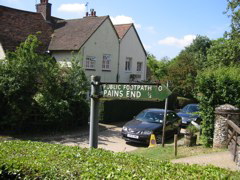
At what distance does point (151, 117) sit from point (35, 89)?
6207mm

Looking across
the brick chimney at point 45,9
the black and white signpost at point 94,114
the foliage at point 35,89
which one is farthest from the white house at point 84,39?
the black and white signpost at point 94,114

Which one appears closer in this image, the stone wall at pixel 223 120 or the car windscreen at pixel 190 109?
the stone wall at pixel 223 120

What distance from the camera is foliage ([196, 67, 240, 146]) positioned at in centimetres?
988

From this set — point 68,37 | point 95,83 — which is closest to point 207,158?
point 95,83

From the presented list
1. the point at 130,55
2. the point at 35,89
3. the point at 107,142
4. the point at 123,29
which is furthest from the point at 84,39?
the point at 107,142

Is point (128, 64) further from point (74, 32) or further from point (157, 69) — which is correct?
point (157, 69)

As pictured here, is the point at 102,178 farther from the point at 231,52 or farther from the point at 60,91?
the point at 231,52

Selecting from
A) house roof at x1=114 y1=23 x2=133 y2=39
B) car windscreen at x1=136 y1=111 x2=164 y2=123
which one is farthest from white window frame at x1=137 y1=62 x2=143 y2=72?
car windscreen at x1=136 y1=111 x2=164 y2=123

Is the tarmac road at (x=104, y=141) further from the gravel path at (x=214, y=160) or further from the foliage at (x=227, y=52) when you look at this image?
the foliage at (x=227, y=52)

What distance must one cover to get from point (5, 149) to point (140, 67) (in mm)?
25823

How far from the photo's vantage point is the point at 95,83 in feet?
18.5

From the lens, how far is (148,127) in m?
12.4

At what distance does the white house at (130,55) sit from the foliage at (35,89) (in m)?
12.0

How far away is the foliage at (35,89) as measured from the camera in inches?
512
